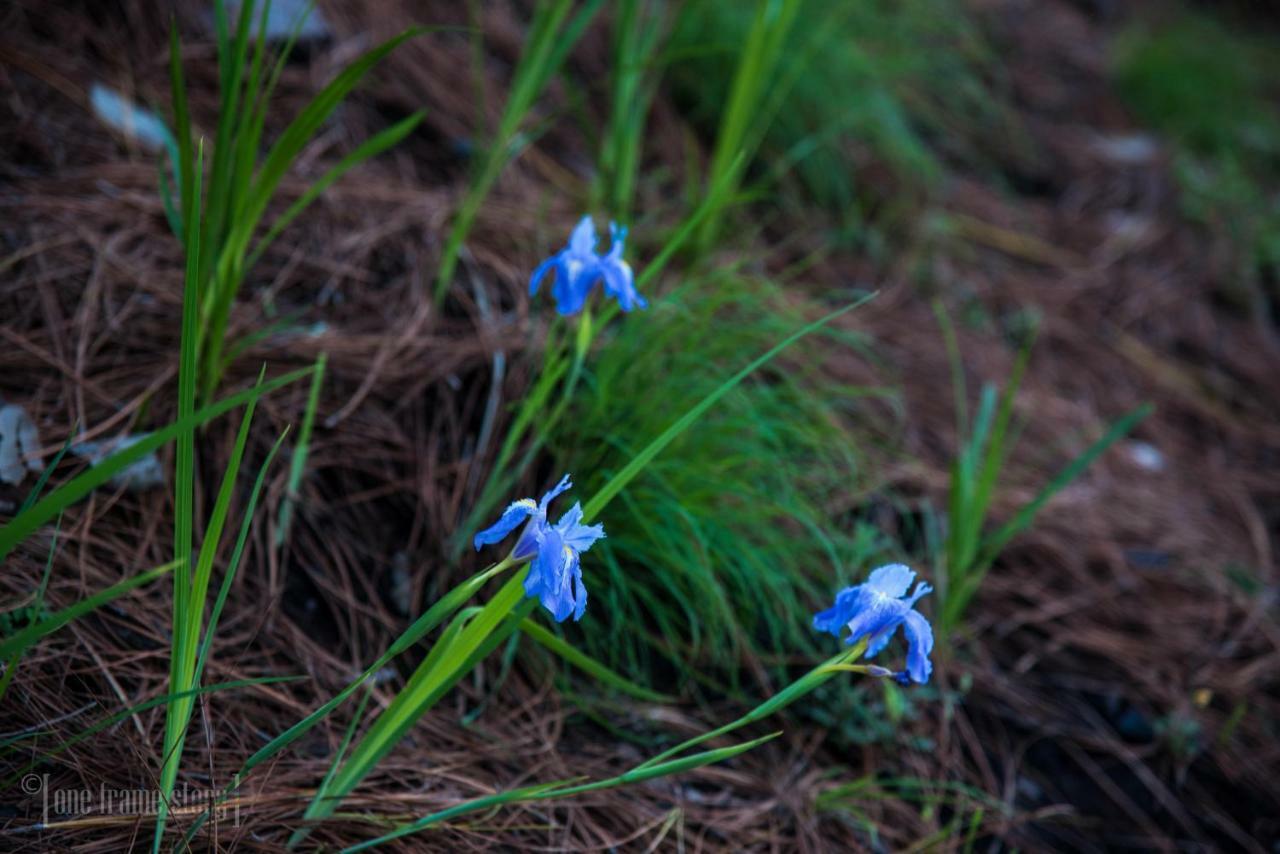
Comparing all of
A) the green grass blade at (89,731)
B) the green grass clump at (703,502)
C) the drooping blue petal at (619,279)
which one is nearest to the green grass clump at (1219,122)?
the green grass clump at (703,502)

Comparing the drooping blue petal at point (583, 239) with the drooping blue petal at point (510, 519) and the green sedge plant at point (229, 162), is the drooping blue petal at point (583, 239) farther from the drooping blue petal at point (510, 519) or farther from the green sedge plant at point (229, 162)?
the drooping blue petal at point (510, 519)

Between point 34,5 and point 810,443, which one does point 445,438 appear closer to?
point 810,443

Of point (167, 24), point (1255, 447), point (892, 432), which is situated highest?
point (167, 24)

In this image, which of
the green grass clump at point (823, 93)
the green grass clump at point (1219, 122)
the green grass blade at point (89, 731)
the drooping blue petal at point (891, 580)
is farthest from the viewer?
the green grass clump at point (1219, 122)

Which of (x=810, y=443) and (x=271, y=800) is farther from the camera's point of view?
(x=810, y=443)

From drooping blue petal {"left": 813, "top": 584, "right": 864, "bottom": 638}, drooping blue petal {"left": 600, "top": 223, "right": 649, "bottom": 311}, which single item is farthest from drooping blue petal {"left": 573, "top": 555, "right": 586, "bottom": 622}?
drooping blue petal {"left": 600, "top": 223, "right": 649, "bottom": 311}

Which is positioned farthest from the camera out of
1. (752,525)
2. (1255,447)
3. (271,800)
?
(1255,447)

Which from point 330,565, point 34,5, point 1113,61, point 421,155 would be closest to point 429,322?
point 330,565
